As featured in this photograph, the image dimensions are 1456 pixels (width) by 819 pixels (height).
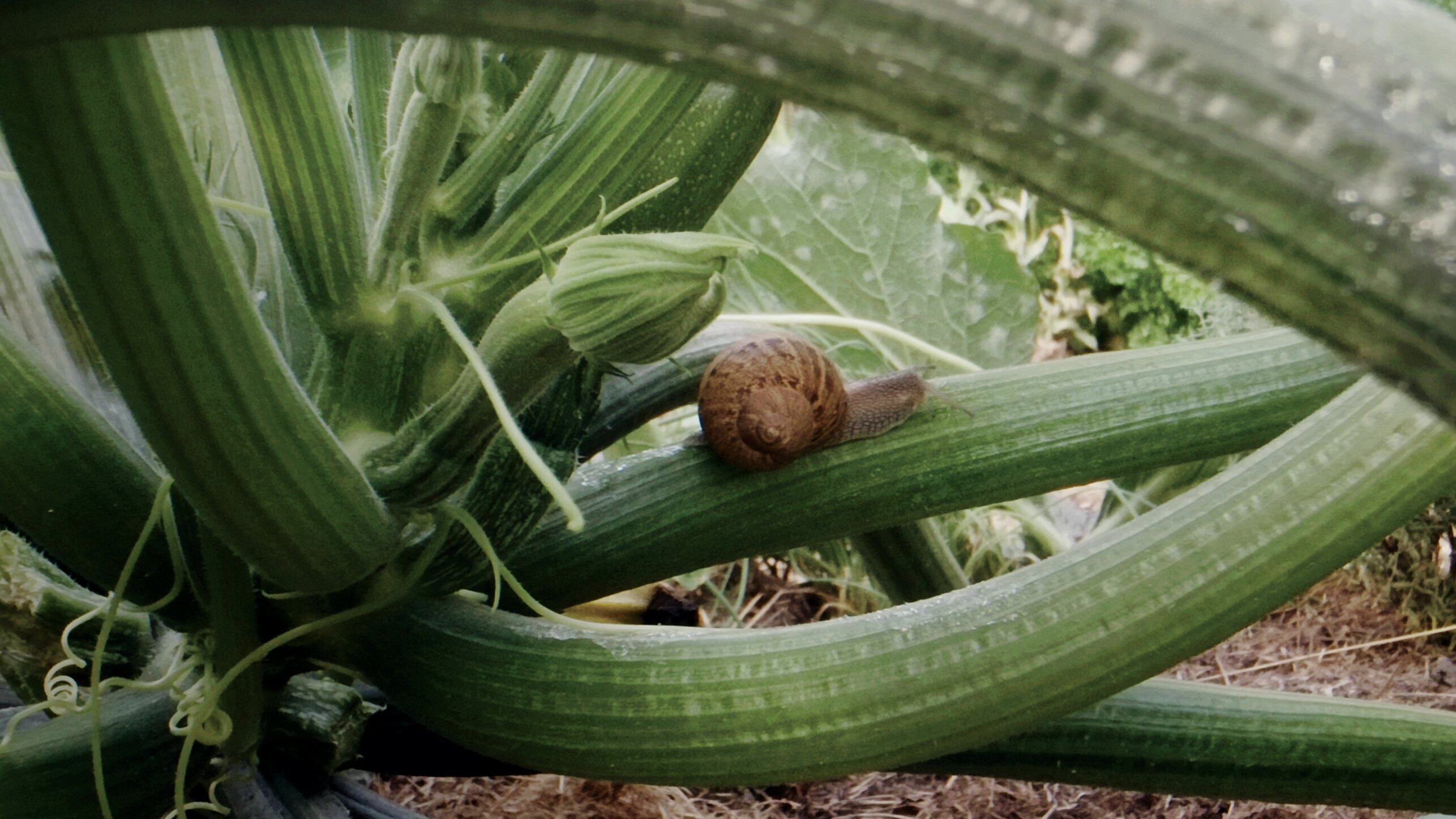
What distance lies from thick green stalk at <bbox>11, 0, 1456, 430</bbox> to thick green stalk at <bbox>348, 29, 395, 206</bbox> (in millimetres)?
473

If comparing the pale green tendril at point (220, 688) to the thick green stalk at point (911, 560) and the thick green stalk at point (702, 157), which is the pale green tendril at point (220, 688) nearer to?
the thick green stalk at point (702, 157)

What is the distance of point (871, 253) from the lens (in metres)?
1.62

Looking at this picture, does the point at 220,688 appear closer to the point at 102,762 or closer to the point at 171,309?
the point at 102,762

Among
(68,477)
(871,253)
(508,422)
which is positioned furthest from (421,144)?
(871,253)

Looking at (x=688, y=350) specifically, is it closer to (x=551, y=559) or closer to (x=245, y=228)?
(x=551, y=559)

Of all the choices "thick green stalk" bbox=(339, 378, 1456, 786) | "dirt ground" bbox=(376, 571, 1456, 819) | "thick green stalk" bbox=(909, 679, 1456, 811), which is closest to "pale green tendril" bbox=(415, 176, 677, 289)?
"thick green stalk" bbox=(339, 378, 1456, 786)

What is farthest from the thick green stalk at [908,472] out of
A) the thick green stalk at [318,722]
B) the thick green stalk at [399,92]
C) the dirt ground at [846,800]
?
the dirt ground at [846,800]

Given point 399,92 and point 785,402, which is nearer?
point 399,92

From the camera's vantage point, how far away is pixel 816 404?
866 millimetres

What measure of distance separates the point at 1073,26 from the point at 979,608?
0.53 m

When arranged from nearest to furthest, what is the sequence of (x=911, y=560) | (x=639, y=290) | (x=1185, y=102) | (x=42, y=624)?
(x=1185, y=102) < (x=639, y=290) < (x=42, y=624) < (x=911, y=560)

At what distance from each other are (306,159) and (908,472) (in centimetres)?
44

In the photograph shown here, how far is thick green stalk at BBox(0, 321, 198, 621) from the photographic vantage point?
66 centimetres

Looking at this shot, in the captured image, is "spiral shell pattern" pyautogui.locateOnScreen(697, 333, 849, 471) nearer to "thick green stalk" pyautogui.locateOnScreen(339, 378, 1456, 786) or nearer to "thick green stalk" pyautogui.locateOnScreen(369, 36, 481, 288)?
"thick green stalk" pyautogui.locateOnScreen(339, 378, 1456, 786)
